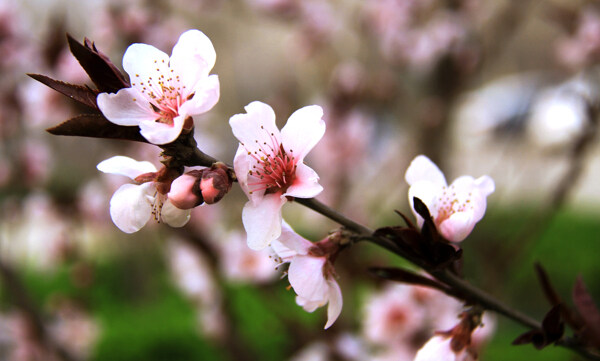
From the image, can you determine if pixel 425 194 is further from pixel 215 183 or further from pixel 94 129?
pixel 94 129

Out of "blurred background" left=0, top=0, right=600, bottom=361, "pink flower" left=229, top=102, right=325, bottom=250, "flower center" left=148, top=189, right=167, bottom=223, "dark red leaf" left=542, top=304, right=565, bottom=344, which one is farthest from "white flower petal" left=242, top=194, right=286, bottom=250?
"blurred background" left=0, top=0, right=600, bottom=361

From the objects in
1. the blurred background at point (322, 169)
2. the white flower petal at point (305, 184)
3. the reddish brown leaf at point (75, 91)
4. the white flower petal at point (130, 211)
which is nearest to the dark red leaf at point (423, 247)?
the white flower petal at point (305, 184)

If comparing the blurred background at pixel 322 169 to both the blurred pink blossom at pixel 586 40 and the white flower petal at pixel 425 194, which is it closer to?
the blurred pink blossom at pixel 586 40

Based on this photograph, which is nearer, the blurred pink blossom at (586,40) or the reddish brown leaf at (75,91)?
the reddish brown leaf at (75,91)

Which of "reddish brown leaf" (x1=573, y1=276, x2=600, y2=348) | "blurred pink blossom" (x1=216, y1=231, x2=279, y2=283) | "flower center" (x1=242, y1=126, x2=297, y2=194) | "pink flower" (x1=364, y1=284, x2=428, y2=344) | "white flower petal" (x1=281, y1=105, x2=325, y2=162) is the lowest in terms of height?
"blurred pink blossom" (x1=216, y1=231, x2=279, y2=283)

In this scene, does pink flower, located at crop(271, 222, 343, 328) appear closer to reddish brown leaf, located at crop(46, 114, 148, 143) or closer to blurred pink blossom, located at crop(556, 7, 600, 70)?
reddish brown leaf, located at crop(46, 114, 148, 143)

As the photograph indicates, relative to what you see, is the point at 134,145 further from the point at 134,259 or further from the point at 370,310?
the point at 134,259

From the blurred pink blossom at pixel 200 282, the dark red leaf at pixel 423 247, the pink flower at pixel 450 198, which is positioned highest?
the pink flower at pixel 450 198
